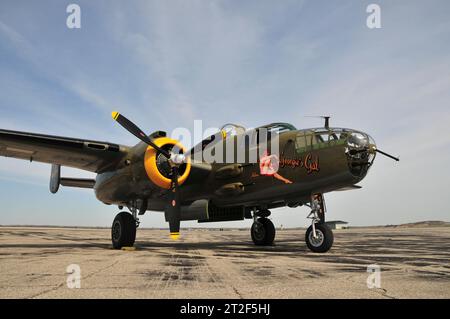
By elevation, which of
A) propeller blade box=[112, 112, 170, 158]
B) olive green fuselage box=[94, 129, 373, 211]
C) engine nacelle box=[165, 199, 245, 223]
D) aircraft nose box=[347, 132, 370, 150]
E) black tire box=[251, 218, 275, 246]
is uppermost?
propeller blade box=[112, 112, 170, 158]

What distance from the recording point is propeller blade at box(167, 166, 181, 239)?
12.0 meters

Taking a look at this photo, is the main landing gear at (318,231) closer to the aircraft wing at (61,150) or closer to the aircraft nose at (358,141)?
the aircraft nose at (358,141)

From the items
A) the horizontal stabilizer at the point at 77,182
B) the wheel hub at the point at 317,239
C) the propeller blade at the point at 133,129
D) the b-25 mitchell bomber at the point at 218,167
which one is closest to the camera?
the b-25 mitchell bomber at the point at 218,167

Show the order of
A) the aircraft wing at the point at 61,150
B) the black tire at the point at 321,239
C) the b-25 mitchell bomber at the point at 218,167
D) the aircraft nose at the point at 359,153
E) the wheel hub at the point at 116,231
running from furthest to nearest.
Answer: the wheel hub at the point at 116,231 < the aircraft wing at the point at 61,150 < the black tire at the point at 321,239 < the b-25 mitchell bomber at the point at 218,167 < the aircraft nose at the point at 359,153

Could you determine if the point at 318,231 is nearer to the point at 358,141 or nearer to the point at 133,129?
the point at 358,141

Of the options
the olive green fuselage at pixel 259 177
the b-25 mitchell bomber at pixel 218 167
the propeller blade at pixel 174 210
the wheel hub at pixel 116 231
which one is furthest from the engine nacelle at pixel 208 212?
the wheel hub at pixel 116 231

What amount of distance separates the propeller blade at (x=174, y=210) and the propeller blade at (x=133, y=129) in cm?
84

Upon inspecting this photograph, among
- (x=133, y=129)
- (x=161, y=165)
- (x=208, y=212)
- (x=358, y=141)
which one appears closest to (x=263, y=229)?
(x=208, y=212)

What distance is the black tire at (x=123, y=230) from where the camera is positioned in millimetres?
12938

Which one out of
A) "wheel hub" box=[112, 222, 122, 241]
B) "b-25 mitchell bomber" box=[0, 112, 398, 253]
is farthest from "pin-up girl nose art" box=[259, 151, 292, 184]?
"wheel hub" box=[112, 222, 122, 241]

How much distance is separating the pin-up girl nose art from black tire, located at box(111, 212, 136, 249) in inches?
207

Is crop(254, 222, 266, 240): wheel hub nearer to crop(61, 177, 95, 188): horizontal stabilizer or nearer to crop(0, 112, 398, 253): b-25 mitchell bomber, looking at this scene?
crop(0, 112, 398, 253): b-25 mitchell bomber

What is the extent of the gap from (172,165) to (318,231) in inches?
211
